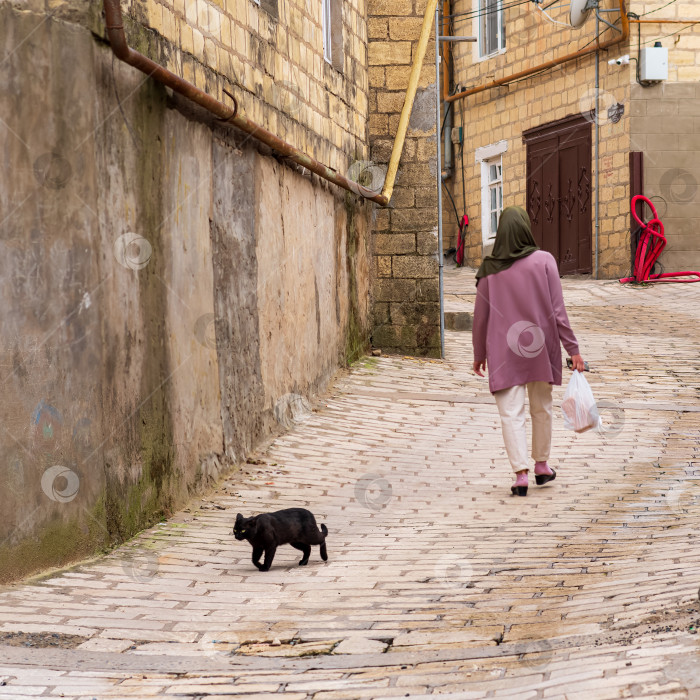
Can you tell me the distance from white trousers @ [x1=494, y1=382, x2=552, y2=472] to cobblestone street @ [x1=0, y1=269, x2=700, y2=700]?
232 mm

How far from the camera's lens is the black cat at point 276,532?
5.21 meters

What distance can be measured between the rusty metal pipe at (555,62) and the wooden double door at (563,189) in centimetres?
100

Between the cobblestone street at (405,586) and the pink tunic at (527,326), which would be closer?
the cobblestone street at (405,586)

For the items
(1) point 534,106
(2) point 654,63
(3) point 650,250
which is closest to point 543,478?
(3) point 650,250

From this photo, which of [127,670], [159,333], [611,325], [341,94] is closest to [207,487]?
[159,333]

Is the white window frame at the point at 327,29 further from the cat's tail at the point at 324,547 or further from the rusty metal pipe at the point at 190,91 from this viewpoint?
the cat's tail at the point at 324,547

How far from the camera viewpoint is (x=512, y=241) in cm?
721

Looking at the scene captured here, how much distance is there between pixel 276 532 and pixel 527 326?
255cm

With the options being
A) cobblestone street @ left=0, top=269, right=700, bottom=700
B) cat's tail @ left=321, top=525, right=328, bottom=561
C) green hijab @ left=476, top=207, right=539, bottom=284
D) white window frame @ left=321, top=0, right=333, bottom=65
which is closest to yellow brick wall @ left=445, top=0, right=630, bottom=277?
white window frame @ left=321, top=0, right=333, bottom=65

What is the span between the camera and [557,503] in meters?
6.59

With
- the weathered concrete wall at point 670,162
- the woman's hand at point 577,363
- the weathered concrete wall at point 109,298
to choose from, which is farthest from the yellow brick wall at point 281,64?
the weathered concrete wall at point 670,162

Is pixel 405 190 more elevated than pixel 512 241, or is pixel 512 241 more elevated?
pixel 405 190

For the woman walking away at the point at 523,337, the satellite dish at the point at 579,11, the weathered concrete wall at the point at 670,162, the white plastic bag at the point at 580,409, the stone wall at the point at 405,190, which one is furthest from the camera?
the satellite dish at the point at 579,11

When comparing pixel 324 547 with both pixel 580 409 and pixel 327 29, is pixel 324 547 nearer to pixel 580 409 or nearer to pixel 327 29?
pixel 580 409
